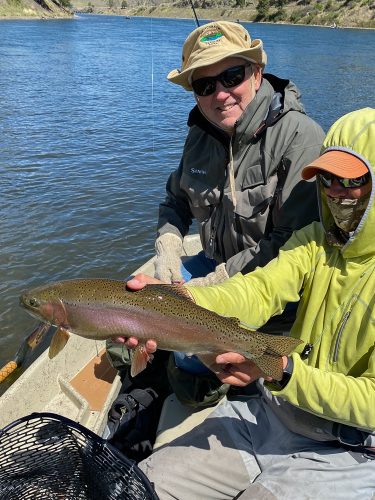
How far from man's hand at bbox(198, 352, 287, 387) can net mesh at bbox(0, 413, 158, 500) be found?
749 mm

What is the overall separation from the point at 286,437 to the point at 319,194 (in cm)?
152

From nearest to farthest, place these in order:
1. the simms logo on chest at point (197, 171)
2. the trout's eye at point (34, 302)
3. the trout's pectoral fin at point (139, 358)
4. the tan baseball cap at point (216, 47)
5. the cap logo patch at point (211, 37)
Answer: the trout's pectoral fin at point (139, 358)
the trout's eye at point (34, 302)
the tan baseball cap at point (216, 47)
the cap logo patch at point (211, 37)
the simms logo on chest at point (197, 171)

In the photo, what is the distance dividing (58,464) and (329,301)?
207 centimetres

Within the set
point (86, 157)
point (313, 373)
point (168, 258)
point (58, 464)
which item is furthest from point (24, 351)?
point (86, 157)

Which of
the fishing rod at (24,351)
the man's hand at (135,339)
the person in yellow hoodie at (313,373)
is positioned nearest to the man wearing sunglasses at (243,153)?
the person in yellow hoodie at (313,373)

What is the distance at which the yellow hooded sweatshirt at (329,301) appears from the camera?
8.40 feet

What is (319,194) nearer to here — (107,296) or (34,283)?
(107,296)

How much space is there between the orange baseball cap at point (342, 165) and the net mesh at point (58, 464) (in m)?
2.03

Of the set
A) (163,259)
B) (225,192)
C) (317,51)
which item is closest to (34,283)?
(163,259)

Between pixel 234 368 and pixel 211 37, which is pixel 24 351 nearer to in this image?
pixel 234 368

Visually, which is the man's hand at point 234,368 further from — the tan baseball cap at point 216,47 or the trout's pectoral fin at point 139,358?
the tan baseball cap at point 216,47

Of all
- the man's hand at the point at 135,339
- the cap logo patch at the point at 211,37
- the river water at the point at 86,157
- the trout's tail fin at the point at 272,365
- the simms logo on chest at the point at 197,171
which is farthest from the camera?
the river water at the point at 86,157

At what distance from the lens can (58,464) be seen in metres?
3.20

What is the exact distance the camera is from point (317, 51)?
43594 millimetres
